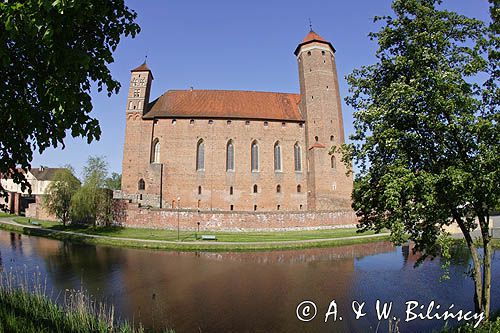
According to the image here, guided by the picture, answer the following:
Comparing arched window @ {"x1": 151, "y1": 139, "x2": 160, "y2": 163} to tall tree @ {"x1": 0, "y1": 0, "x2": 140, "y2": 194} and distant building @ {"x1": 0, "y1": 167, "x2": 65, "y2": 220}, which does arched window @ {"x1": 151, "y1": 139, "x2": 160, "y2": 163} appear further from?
tall tree @ {"x1": 0, "y1": 0, "x2": 140, "y2": 194}

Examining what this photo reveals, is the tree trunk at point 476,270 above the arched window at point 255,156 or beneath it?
beneath

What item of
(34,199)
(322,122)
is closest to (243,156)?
(322,122)

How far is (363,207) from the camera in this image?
8.92 meters

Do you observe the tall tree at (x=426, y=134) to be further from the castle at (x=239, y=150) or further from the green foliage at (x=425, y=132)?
the castle at (x=239, y=150)

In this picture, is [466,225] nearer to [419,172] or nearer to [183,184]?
[419,172]

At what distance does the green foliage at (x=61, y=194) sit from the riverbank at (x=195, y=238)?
207 cm

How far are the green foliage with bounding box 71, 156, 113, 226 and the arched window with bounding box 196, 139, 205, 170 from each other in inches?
450

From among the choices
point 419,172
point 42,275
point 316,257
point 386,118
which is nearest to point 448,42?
point 386,118

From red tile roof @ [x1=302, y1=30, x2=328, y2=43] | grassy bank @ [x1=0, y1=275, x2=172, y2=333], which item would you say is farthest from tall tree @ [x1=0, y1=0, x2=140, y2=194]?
red tile roof @ [x1=302, y1=30, x2=328, y2=43]

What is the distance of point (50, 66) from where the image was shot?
427 centimetres

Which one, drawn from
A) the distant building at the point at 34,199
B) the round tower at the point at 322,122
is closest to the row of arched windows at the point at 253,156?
the round tower at the point at 322,122

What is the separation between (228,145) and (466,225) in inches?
1393

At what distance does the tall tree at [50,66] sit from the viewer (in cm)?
350

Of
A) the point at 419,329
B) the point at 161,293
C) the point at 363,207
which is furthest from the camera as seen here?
the point at 161,293
